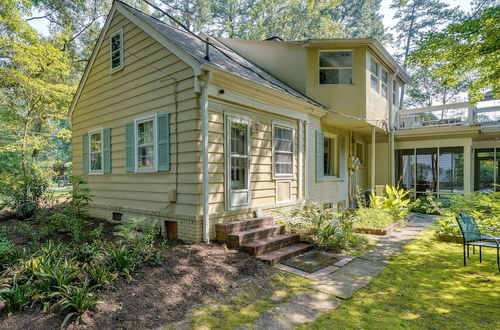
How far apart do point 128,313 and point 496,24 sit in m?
8.37

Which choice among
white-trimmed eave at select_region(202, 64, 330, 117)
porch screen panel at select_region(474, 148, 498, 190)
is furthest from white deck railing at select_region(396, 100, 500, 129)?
white-trimmed eave at select_region(202, 64, 330, 117)

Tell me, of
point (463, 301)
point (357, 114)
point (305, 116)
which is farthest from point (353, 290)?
point (357, 114)

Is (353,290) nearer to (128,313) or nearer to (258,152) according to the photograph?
(128,313)

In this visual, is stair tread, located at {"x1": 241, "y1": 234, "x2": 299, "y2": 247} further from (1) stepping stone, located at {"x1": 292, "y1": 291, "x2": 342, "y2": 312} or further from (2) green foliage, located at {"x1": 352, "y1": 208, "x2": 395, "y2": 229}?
(2) green foliage, located at {"x1": 352, "y1": 208, "x2": 395, "y2": 229}

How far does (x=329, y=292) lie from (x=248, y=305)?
4.08ft

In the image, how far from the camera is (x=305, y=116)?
8.61 m

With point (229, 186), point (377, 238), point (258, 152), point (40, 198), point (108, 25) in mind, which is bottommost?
point (377, 238)

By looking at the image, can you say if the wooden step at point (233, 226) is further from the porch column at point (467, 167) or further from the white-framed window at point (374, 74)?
the porch column at point (467, 167)

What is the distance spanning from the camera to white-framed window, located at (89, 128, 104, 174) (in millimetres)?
8617

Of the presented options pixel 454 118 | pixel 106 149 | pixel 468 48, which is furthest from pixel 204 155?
pixel 454 118

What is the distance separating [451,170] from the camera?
12.5 meters

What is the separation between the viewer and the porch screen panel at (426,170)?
12758mm

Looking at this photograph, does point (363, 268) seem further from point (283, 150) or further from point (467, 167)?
point (467, 167)

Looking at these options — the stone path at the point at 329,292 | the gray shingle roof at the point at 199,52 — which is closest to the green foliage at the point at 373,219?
the stone path at the point at 329,292
